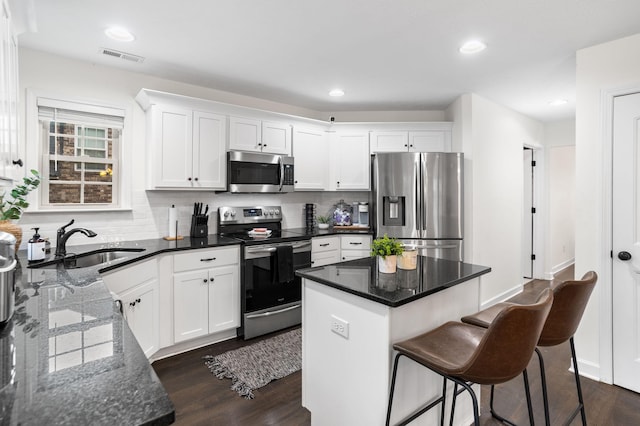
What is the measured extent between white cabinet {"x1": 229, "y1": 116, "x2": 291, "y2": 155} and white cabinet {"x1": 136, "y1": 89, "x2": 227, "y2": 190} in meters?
0.12

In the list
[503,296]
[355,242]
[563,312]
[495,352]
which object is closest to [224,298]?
[355,242]

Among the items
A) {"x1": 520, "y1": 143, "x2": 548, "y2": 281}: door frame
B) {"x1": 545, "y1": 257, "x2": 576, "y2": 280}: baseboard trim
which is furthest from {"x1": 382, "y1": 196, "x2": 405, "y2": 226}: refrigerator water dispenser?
{"x1": 545, "y1": 257, "x2": 576, "y2": 280}: baseboard trim

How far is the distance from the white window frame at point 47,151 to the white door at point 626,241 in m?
4.08

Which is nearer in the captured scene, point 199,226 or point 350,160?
point 199,226

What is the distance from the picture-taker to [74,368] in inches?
30.7

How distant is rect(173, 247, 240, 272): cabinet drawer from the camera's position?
2904mm

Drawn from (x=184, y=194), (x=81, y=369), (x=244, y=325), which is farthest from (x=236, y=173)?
(x=81, y=369)

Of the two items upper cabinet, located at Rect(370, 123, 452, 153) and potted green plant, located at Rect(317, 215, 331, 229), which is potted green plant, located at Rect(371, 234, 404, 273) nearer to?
potted green plant, located at Rect(317, 215, 331, 229)

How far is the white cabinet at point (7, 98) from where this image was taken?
1.47 meters

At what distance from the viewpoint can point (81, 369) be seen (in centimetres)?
77

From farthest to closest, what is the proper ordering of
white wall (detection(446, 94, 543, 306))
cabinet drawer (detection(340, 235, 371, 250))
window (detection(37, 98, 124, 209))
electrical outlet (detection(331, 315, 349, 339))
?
1. cabinet drawer (detection(340, 235, 371, 250))
2. white wall (detection(446, 94, 543, 306))
3. window (detection(37, 98, 124, 209))
4. electrical outlet (detection(331, 315, 349, 339))

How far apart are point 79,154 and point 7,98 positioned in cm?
162

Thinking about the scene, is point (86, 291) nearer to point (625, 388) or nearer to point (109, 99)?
point (109, 99)

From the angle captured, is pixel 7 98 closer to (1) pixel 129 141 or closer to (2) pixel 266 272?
(1) pixel 129 141
